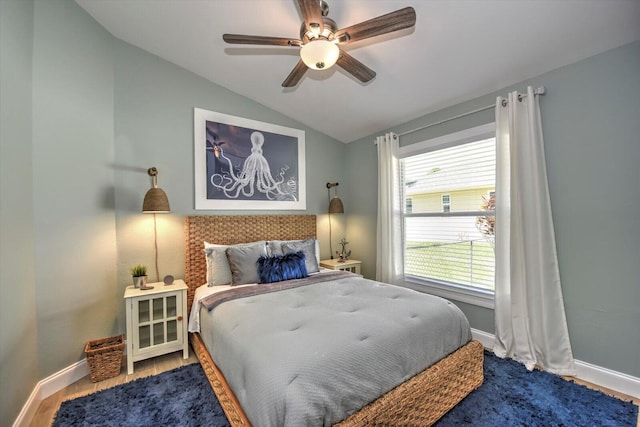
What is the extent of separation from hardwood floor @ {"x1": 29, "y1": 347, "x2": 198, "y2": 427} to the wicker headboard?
51 cm

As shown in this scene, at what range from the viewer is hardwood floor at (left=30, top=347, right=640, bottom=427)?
5.93ft

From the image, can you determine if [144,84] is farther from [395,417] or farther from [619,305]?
[619,305]

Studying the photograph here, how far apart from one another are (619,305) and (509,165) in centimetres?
131

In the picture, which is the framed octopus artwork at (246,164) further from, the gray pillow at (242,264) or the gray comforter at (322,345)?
the gray comforter at (322,345)

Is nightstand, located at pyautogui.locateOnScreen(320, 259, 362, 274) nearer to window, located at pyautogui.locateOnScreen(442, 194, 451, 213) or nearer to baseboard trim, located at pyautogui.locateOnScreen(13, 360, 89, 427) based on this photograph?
window, located at pyautogui.locateOnScreen(442, 194, 451, 213)

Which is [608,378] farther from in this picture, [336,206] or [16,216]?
[16,216]

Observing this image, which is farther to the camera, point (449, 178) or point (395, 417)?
point (449, 178)

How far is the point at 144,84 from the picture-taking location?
2.76m

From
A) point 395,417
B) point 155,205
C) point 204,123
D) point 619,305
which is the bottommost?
point 395,417

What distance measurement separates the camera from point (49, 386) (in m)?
2.01

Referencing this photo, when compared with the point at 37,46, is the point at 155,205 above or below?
below

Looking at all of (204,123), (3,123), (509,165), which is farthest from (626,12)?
(3,123)

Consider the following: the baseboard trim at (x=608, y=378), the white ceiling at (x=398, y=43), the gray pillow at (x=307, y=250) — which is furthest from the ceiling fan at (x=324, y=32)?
the baseboard trim at (x=608, y=378)

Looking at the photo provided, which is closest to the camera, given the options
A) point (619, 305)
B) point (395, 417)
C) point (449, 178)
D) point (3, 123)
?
point (395, 417)
